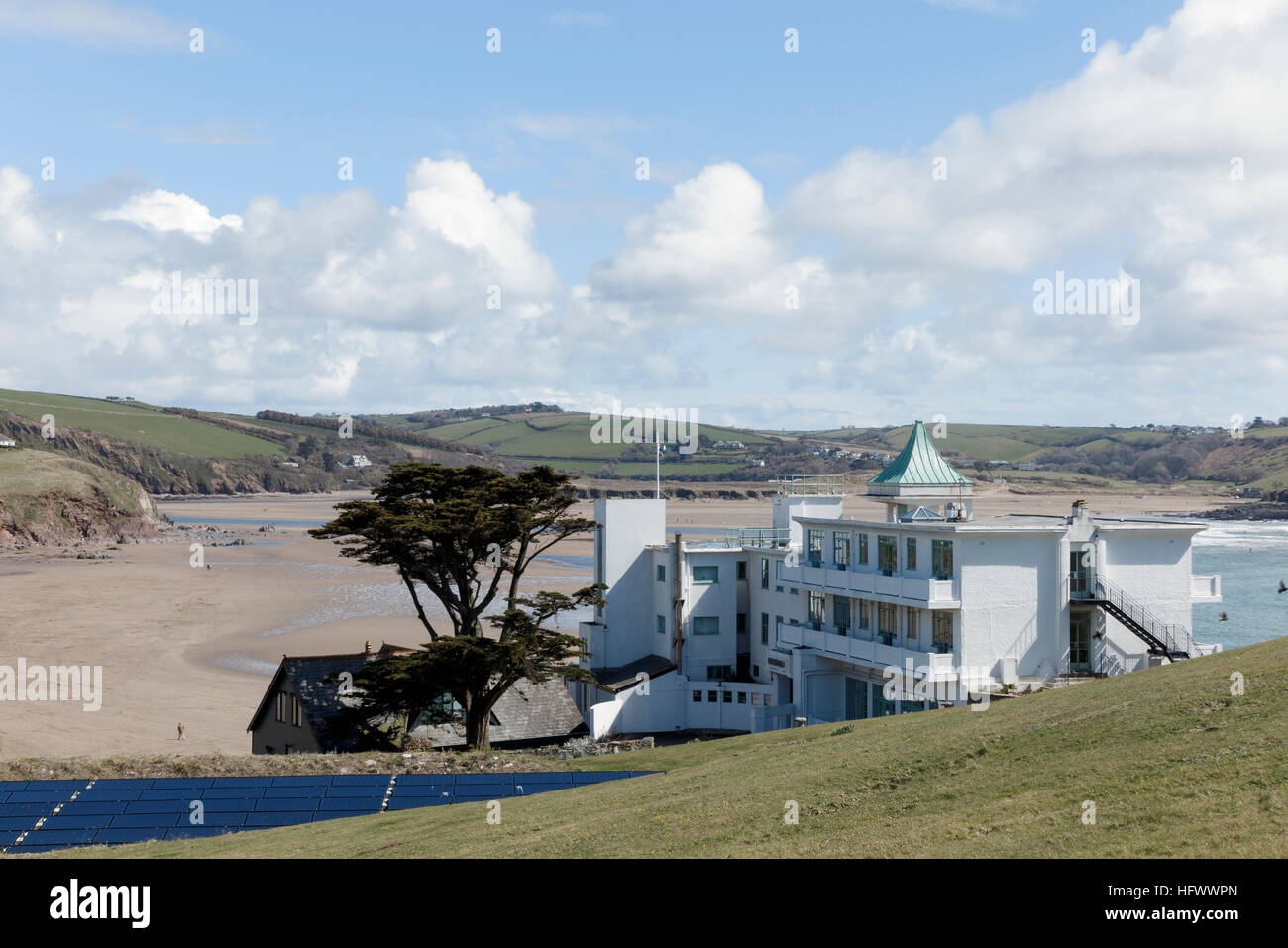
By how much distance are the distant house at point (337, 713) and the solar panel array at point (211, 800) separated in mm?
10533

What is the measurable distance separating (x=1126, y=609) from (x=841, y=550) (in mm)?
11475

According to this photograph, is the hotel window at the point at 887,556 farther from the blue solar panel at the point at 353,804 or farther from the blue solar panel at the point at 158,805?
the blue solar panel at the point at 158,805

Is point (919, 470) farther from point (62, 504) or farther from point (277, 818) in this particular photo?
point (62, 504)

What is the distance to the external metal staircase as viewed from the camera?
134 ft

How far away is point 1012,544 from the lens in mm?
40312

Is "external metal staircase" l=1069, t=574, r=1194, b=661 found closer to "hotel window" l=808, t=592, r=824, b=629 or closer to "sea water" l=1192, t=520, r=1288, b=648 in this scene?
"hotel window" l=808, t=592, r=824, b=629

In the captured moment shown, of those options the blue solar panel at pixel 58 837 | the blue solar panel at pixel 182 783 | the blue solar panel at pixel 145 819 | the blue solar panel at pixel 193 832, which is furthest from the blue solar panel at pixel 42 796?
the blue solar panel at pixel 193 832

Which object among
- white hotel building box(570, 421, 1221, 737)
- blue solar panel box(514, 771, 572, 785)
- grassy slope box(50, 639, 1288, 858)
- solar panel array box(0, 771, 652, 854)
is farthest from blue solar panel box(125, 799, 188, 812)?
white hotel building box(570, 421, 1221, 737)

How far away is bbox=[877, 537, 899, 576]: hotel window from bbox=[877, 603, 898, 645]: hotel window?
56.5 inches

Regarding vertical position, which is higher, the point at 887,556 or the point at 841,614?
the point at 887,556

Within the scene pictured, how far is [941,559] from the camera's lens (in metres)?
40.6

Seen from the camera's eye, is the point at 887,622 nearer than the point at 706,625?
Yes

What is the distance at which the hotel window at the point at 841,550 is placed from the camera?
4572 cm

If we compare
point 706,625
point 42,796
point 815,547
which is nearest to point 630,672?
point 706,625
